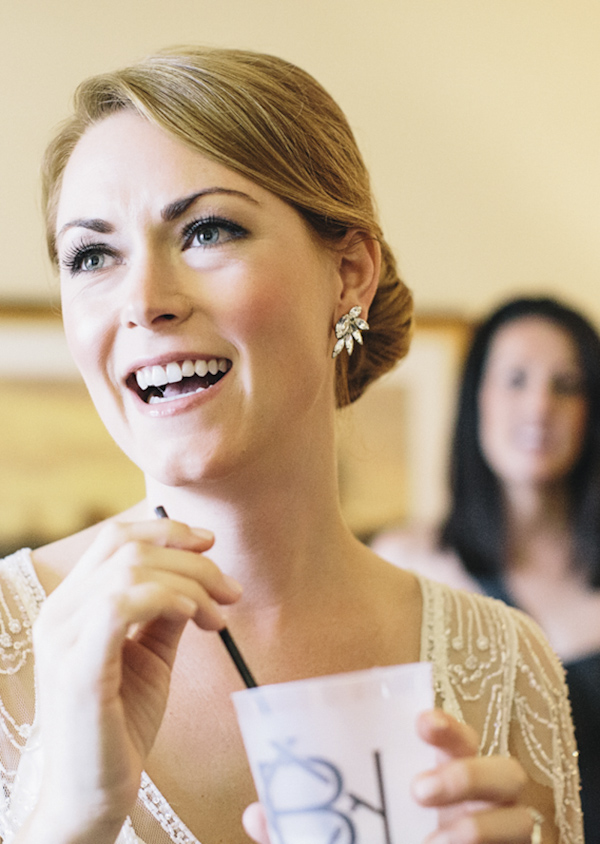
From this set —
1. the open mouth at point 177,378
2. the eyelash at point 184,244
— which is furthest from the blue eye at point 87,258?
the open mouth at point 177,378

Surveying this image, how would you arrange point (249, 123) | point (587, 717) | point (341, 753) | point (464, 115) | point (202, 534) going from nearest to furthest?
point (341, 753), point (202, 534), point (249, 123), point (587, 717), point (464, 115)

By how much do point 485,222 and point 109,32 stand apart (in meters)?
1.18

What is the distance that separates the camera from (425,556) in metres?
2.45

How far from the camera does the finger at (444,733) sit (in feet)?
2.13

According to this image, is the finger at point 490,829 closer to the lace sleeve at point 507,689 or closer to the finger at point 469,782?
the finger at point 469,782

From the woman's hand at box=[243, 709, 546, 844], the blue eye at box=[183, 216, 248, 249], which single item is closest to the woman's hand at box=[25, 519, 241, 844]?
the woman's hand at box=[243, 709, 546, 844]

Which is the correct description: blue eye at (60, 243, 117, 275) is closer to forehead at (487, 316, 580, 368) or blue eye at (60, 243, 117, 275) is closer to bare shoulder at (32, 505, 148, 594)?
bare shoulder at (32, 505, 148, 594)

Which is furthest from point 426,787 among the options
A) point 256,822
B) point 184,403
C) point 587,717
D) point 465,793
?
point 587,717

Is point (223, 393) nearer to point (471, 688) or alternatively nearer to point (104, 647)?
point (104, 647)

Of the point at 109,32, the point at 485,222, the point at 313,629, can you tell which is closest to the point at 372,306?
the point at 313,629

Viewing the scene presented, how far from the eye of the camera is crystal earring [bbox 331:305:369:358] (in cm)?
119

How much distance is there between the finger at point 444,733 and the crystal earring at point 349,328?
1.94 feet

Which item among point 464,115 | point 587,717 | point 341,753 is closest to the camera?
point 341,753

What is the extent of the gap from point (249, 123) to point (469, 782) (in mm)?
708
